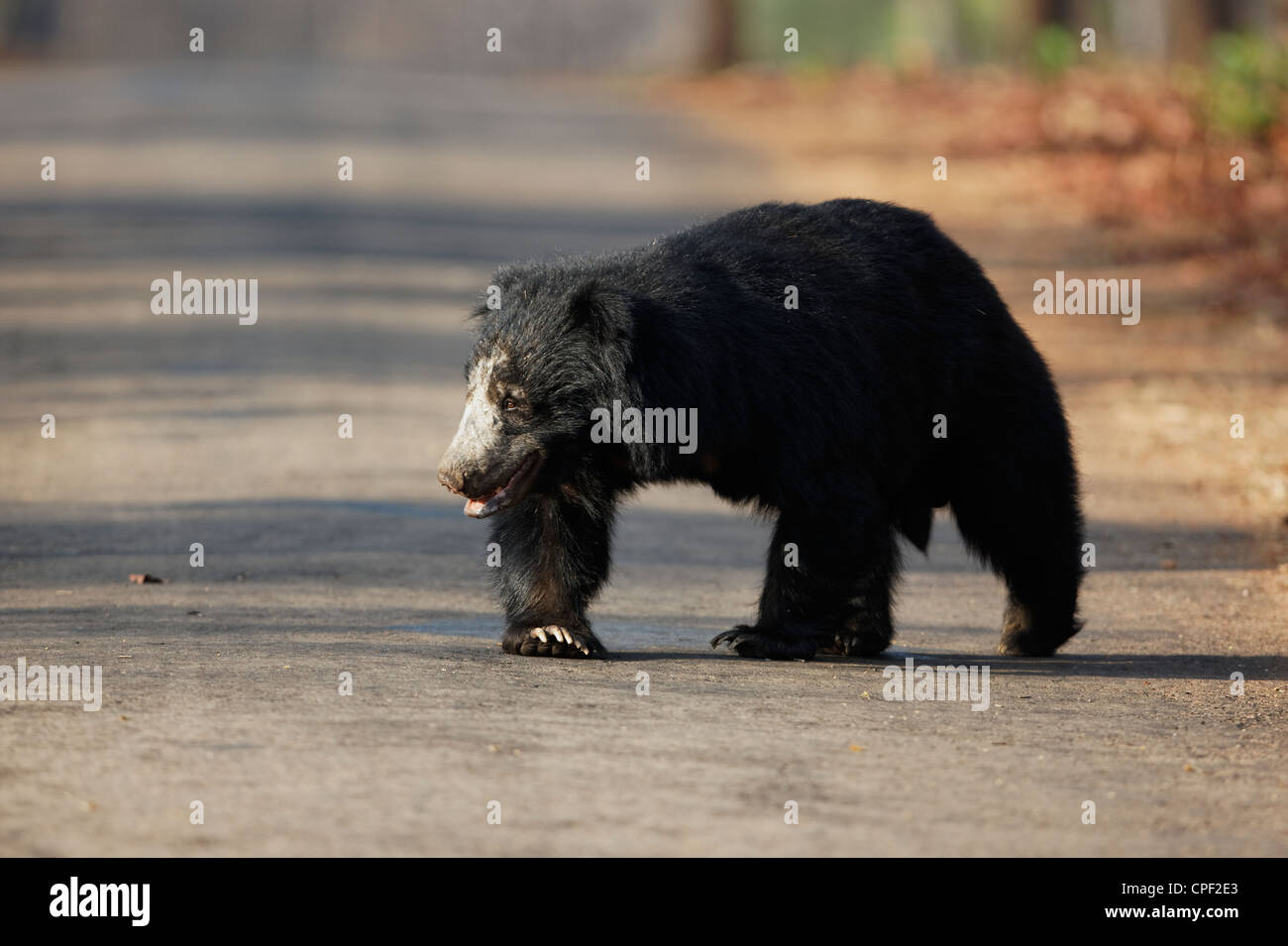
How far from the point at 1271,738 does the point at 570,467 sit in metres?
2.59

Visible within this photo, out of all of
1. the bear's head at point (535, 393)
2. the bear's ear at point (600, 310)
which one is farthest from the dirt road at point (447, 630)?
the bear's ear at point (600, 310)

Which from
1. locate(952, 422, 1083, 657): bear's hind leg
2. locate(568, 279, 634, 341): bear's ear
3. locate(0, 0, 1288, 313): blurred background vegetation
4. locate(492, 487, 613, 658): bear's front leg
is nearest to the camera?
locate(568, 279, 634, 341): bear's ear

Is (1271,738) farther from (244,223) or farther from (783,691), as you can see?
(244,223)

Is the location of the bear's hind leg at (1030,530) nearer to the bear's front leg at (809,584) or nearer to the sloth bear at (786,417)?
the sloth bear at (786,417)

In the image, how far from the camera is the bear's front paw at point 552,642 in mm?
7250

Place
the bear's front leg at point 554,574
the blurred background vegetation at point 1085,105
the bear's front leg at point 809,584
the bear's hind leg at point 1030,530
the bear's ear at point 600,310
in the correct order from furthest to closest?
the blurred background vegetation at point 1085,105 < the bear's hind leg at point 1030,530 < the bear's front leg at point 554,574 < the bear's front leg at point 809,584 < the bear's ear at point 600,310

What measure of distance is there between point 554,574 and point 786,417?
1057 millimetres

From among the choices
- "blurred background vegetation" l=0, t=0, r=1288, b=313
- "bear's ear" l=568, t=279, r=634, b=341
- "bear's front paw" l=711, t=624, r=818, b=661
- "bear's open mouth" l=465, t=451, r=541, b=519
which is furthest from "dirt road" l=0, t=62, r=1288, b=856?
"blurred background vegetation" l=0, t=0, r=1288, b=313

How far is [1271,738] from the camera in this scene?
21.1ft

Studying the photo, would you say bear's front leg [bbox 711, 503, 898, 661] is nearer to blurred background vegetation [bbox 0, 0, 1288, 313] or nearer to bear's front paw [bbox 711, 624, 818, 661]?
bear's front paw [bbox 711, 624, 818, 661]

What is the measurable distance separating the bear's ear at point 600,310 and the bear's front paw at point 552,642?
118 cm

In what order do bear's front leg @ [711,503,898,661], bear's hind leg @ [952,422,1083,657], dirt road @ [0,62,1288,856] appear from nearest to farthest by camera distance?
dirt road @ [0,62,1288,856], bear's front leg @ [711,503,898,661], bear's hind leg @ [952,422,1083,657]

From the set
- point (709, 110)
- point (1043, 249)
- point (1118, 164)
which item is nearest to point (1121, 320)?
point (1043, 249)

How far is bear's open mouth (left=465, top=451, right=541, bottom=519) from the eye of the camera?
22.8ft
